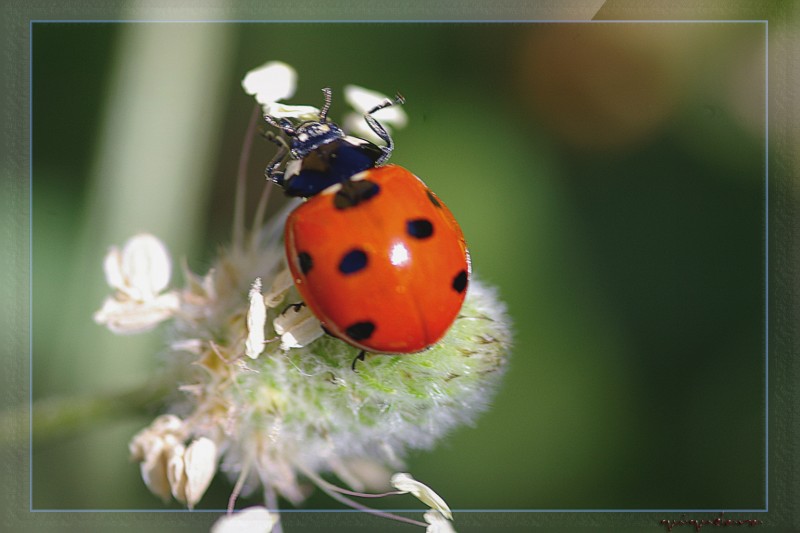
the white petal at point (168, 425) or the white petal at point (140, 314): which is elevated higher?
the white petal at point (140, 314)

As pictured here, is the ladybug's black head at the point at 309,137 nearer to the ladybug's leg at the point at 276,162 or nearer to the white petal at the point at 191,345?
the ladybug's leg at the point at 276,162

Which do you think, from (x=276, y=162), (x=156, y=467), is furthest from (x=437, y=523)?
(x=276, y=162)

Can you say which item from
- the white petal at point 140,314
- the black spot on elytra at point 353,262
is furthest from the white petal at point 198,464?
the black spot on elytra at point 353,262

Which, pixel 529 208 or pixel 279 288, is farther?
pixel 529 208

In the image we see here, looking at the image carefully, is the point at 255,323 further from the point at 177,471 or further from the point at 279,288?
the point at 177,471

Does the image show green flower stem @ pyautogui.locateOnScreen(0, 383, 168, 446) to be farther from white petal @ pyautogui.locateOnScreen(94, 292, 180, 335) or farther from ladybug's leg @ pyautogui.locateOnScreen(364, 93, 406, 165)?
ladybug's leg @ pyautogui.locateOnScreen(364, 93, 406, 165)

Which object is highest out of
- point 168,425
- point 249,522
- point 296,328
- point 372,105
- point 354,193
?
point 372,105
